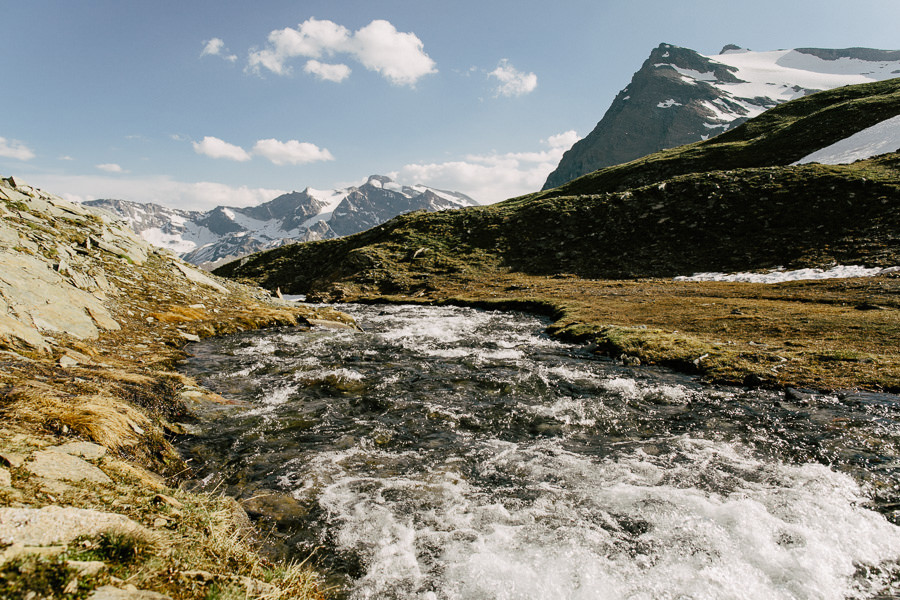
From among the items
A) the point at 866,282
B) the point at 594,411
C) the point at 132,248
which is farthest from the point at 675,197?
the point at 132,248

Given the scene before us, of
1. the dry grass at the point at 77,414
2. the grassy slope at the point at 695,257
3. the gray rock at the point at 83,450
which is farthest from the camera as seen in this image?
the grassy slope at the point at 695,257

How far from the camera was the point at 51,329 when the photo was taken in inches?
428

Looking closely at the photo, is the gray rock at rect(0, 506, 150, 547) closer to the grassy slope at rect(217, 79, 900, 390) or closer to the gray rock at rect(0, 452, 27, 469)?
the gray rock at rect(0, 452, 27, 469)

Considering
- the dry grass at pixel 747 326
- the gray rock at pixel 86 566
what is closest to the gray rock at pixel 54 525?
the gray rock at pixel 86 566

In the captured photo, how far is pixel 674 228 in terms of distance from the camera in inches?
1731

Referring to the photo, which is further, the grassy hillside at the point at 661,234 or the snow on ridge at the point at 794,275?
the grassy hillside at the point at 661,234

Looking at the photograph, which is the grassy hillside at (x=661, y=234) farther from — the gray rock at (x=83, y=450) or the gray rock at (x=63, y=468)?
the gray rock at (x=63, y=468)

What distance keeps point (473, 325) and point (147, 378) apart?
1662 cm

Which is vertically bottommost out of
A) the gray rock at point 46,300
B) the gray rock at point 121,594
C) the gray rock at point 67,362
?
the gray rock at point 121,594

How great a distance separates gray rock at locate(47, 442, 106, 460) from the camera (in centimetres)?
503

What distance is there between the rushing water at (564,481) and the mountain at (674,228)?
99.0 ft

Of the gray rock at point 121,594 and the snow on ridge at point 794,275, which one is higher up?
the gray rock at point 121,594

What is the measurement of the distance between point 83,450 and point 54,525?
256 centimetres

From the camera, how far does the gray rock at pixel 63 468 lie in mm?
4254
